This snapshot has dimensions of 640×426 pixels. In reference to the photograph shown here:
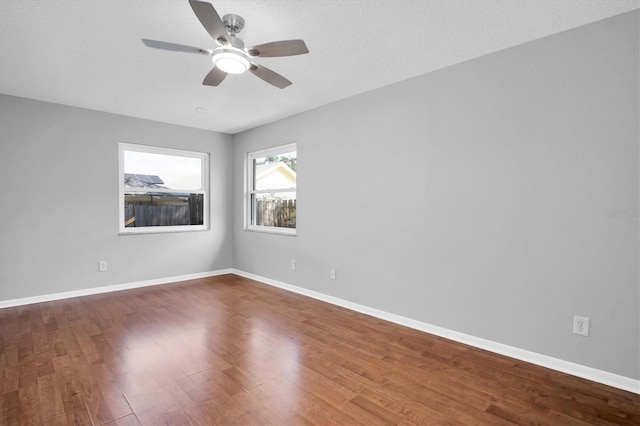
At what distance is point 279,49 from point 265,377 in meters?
2.20

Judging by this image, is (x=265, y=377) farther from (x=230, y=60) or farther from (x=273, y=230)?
(x=273, y=230)

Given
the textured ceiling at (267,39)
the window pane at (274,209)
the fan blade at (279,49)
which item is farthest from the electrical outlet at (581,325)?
the window pane at (274,209)

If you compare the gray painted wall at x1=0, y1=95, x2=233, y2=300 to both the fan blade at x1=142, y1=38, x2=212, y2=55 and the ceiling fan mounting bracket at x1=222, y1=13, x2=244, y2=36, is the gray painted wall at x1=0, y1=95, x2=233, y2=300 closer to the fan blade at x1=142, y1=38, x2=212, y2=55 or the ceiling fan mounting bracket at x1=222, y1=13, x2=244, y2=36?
the fan blade at x1=142, y1=38, x2=212, y2=55

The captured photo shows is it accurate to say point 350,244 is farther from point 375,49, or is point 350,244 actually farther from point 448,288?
point 375,49

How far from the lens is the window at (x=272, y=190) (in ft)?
15.3

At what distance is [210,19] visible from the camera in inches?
69.1

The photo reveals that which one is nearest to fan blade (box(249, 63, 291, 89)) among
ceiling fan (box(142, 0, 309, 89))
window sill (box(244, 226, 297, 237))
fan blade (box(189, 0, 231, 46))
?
ceiling fan (box(142, 0, 309, 89))

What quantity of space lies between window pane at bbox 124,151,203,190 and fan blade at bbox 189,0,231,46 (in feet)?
11.0

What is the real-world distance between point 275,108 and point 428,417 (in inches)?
142

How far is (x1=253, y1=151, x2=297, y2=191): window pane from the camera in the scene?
4.67 metres

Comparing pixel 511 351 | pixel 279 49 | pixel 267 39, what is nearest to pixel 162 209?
pixel 267 39

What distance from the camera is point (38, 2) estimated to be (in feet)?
6.51

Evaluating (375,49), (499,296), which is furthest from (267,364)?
(375,49)

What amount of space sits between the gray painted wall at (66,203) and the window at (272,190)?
1.23m
